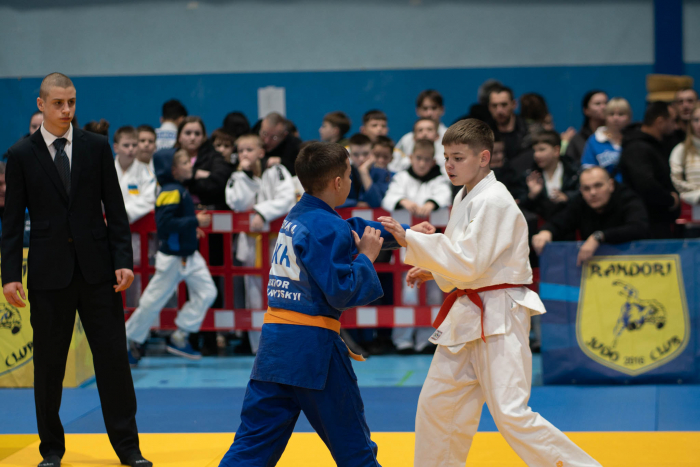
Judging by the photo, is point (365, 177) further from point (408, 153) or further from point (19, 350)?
point (19, 350)

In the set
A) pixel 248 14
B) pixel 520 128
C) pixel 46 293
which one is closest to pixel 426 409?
pixel 46 293

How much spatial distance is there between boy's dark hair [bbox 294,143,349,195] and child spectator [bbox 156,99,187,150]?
5.26 m

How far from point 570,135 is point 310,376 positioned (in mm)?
6832

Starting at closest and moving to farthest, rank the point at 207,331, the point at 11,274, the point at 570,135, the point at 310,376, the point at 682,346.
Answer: the point at 310,376 < the point at 11,274 < the point at 682,346 < the point at 207,331 < the point at 570,135

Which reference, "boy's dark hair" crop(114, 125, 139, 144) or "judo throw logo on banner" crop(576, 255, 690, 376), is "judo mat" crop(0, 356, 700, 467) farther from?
"boy's dark hair" crop(114, 125, 139, 144)

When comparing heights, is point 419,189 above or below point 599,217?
above

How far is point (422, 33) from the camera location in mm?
11336

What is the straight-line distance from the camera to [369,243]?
3113mm

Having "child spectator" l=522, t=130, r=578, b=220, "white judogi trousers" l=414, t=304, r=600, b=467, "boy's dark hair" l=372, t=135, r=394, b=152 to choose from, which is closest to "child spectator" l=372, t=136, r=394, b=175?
"boy's dark hair" l=372, t=135, r=394, b=152

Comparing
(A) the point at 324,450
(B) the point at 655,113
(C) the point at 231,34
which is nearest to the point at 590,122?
(B) the point at 655,113

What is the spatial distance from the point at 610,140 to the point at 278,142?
10.3 ft

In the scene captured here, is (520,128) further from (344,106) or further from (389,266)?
(344,106)

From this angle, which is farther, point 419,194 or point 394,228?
Result: point 419,194

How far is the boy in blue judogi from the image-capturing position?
298cm
